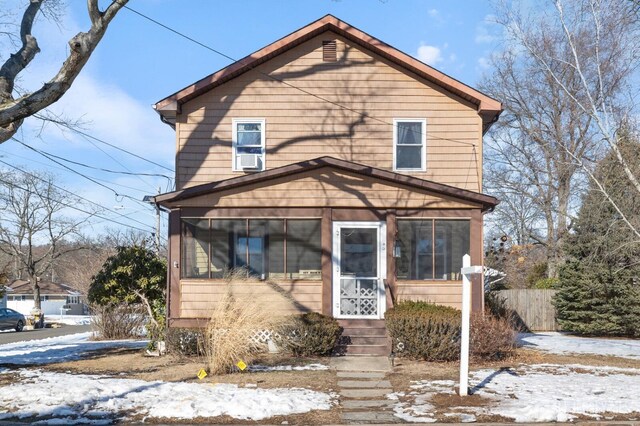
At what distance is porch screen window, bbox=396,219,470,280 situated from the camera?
15.6 metres

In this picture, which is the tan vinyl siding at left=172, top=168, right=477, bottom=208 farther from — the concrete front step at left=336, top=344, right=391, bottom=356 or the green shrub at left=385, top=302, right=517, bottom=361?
the concrete front step at left=336, top=344, right=391, bottom=356

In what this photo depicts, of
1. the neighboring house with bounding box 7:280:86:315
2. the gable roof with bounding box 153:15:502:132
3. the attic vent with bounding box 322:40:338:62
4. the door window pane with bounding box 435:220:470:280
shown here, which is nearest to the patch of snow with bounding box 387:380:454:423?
the door window pane with bounding box 435:220:470:280

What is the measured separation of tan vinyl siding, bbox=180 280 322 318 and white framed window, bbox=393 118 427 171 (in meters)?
4.14

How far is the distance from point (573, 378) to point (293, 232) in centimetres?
712

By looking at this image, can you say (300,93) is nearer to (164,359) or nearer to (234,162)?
(234,162)

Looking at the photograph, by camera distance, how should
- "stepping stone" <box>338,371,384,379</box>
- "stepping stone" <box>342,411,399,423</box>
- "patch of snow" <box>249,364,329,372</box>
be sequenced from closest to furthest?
"stepping stone" <box>342,411,399,423</box>, "stepping stone" <box>338,371,384,379</box>, "patch of snow" <box>249,364,329,372</box>

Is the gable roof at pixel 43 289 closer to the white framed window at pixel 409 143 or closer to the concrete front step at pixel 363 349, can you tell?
the white framed window at pixel 409 143

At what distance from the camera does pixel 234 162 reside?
16.9 m

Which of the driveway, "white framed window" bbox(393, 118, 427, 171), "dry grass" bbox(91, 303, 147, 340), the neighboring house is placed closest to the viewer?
"white framed window" bbox(393, 118, 427, 171)

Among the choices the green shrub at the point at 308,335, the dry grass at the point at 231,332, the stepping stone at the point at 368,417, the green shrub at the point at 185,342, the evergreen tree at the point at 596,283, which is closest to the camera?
the stepping stone at the point at 368,417

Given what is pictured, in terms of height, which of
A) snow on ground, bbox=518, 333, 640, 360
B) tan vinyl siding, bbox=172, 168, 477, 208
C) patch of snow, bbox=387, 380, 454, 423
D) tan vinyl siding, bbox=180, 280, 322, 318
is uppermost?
tan vinyl siding, bbox=172, 168, 477, 208

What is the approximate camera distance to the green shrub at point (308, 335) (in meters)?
13.7

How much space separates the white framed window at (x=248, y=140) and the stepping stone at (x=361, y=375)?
6.63m

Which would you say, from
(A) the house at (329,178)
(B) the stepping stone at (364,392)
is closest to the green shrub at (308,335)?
(A) the house at (329,178)
